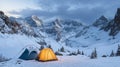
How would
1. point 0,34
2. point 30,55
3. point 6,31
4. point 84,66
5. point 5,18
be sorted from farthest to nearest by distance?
point 5,18 → point 6,31 → point 0,34 → point 30,55 → point 84,66

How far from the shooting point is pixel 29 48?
44.3 metres

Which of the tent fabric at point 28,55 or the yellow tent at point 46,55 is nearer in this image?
the yellow tent at point 46,55

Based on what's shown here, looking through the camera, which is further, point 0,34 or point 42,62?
point 0,34

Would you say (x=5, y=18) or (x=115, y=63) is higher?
(x=5, y=18)

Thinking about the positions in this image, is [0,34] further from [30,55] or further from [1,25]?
[30,55]

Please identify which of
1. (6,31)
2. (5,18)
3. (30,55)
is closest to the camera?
(30,55)

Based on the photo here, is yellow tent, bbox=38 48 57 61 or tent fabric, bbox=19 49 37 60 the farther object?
tent fabric, bbox=19 49 37 60

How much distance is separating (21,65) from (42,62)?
3643 millimetres

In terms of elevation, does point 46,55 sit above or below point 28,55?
above

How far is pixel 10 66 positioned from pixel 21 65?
1.33 m

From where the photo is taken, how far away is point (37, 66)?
3438 centimetres

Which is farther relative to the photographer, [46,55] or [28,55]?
[28,55]

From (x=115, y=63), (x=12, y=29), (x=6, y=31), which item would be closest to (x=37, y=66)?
(x=115, y=63)

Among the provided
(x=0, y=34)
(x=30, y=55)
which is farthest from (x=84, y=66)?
(x=0, y=34)
